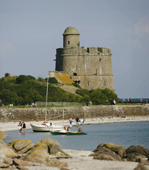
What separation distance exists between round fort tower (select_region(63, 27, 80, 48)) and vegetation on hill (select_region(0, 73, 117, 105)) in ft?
27.0

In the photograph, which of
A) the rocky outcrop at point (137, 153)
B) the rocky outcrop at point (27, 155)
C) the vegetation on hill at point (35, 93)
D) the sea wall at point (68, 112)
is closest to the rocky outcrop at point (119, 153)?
the rocky outcrop at point (137, 153)

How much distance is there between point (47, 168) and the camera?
723 inches

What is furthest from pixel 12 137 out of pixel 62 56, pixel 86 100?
pixel 62 56

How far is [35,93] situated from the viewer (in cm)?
5509

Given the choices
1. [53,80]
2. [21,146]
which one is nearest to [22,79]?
[53,80]

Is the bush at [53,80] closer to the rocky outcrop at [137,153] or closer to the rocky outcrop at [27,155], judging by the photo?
the rocky outcrop at [27,155]

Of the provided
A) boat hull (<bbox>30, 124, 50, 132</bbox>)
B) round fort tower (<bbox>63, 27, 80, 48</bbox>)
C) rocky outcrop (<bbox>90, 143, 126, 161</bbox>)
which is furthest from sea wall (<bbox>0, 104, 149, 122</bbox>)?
rocky outcrop (<bbox>90, 143, 126, 161</bbox>)

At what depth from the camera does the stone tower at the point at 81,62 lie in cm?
7175

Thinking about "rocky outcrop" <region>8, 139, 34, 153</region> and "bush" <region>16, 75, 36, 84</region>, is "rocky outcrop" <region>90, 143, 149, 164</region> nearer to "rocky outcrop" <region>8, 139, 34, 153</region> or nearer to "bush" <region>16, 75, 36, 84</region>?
"rocky outcrop" <region>8, 139, 34, 153</region>

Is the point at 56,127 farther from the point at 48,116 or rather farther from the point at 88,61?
the point at 88,61

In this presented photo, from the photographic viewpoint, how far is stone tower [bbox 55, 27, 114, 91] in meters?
71.8

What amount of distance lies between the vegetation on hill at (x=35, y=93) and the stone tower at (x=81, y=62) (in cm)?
370

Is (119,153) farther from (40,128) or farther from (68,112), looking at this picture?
(68,112)

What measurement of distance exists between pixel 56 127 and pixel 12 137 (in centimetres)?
457
